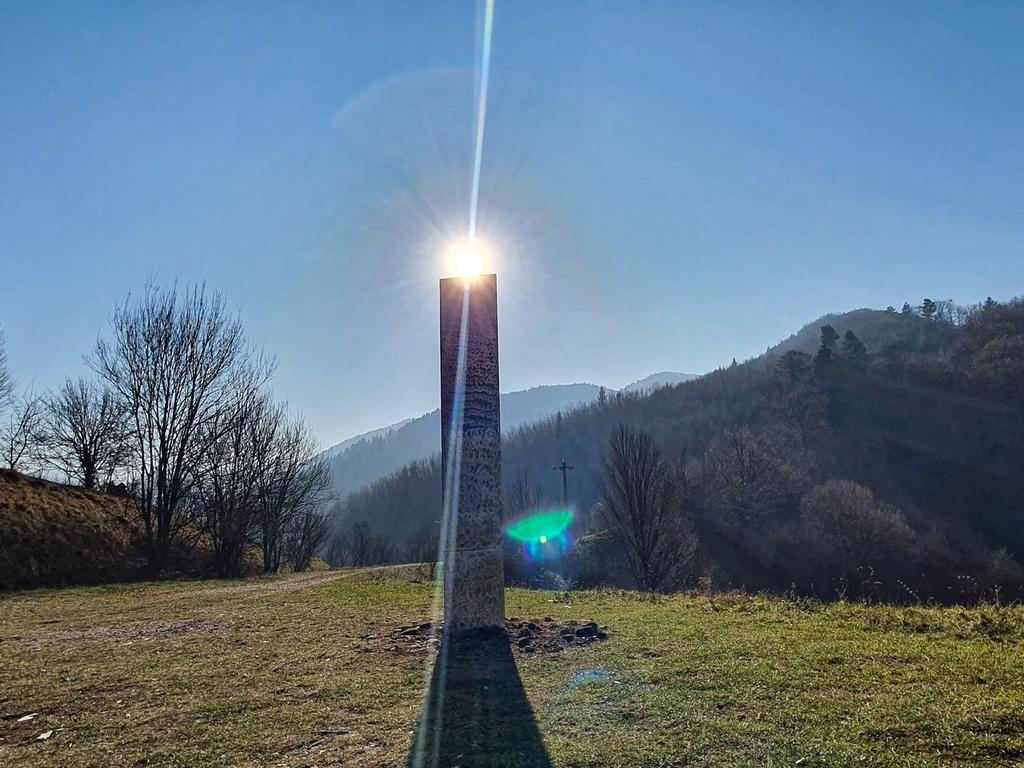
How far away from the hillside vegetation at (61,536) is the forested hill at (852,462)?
20.8 metres

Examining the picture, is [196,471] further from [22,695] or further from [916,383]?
[916,383]

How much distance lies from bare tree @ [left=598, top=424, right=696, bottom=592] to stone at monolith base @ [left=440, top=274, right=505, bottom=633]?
15776mm

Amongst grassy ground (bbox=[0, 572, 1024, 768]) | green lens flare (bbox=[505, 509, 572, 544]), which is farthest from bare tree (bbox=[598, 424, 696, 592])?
grassy ground (bbox=[0, 572, 1024, 768])

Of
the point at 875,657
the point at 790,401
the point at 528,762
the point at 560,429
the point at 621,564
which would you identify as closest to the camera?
the point at 528,762

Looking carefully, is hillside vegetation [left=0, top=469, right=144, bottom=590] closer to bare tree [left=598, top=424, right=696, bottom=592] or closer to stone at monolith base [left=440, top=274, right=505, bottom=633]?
stone at monolith base [left=440, top=274, right=505, bottom=633]

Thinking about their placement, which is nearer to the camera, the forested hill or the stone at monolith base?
the stone at monolith base

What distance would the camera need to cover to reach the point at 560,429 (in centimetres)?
12212

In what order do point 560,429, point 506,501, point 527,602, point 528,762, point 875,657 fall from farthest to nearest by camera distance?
point 560,429
point 506,501
point 527,602
point 875,657
point 528,762

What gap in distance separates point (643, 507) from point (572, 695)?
2012 cm

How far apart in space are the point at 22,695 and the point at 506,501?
51.0 metres

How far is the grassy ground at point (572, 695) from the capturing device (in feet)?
13.0

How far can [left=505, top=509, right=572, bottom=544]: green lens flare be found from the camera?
4481 cm

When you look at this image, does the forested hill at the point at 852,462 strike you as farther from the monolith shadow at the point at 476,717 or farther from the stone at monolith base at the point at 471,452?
the monolith shadow at the point at 476,717

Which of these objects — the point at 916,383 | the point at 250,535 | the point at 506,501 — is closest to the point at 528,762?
the point at 250,535
